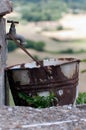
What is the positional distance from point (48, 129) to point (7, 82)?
2.97 metres

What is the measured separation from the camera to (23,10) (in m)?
76.8

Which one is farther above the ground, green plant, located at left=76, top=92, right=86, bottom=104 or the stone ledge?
the stone ledge

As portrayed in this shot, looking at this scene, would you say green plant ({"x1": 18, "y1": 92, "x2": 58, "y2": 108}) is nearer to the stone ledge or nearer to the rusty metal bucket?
the rusty metal bucket

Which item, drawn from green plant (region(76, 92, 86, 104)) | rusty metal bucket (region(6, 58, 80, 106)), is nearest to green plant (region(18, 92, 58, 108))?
rusty metal bucket (region(6, 58, 80, 106))

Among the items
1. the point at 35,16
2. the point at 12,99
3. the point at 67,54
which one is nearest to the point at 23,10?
the point at 35,16

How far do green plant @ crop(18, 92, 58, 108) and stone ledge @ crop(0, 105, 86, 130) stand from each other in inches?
42.0

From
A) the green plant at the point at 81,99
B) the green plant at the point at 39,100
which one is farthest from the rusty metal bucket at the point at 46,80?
the green plant at the point at 81,99

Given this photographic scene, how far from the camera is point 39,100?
10898 millimetres

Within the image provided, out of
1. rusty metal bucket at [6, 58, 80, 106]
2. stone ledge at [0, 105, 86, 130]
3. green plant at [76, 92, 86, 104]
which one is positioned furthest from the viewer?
green plant at [76, 92, 86, 104]

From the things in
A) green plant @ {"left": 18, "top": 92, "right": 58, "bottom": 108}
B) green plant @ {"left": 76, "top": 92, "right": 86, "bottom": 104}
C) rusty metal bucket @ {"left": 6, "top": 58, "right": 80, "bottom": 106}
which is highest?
rusty metal bucket @ {"left": 6, "top": 58, "right": 80, "bottom": 106}

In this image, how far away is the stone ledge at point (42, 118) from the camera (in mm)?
8633

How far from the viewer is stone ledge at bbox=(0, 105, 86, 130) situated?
340 inches

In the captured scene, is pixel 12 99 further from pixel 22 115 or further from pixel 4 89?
pixel 22 115

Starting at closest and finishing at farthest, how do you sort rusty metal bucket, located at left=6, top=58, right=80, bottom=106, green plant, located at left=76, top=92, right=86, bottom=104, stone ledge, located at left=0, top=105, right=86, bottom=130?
stone ledge, located at left=0, top=105, right=86, bottom=130 < rusty metal bucket, located at left=6, top=58, right=80, bottom=106 < green plant, located at left=76, top=92, right=86, bottom=104
